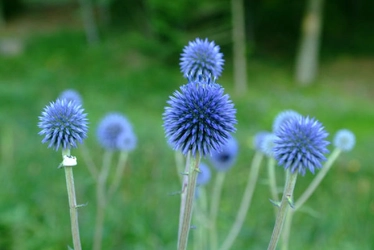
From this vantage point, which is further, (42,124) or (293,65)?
(293,65)

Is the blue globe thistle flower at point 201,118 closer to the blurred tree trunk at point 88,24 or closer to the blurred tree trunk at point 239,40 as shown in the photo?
the blurred tree trunk at point 239,40

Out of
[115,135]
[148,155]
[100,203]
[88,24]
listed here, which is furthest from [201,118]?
[88,24]

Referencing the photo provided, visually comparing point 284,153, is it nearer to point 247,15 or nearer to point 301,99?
point 301,99

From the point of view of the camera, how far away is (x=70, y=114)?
1406 mm

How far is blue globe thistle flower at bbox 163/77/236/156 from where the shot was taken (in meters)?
1.33

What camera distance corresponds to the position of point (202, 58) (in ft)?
6.07

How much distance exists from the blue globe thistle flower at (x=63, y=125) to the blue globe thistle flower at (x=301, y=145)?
528 mm

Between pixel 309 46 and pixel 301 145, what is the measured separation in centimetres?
1682

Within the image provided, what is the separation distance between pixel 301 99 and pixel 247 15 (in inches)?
231

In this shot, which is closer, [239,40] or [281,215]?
[281,215]

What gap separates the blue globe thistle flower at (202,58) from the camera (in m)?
1.82

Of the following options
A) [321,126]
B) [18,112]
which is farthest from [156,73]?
[321,126]

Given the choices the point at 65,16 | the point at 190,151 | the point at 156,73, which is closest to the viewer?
the point at 190,151

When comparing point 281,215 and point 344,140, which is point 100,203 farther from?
Answer: point 281,215
